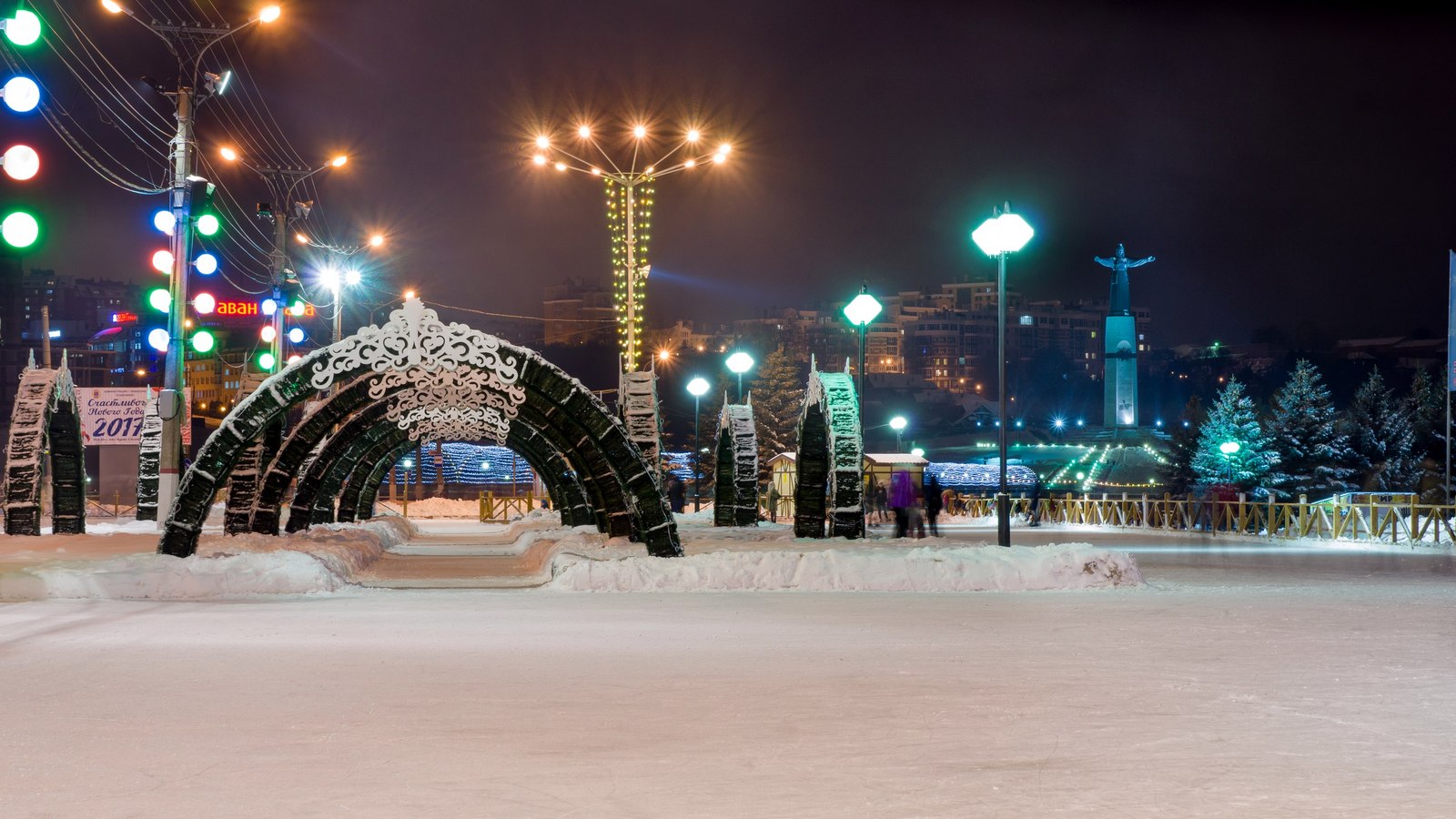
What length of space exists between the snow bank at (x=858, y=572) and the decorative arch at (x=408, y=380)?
1774 millimetres

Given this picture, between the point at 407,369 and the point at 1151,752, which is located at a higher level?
the point at 407,369

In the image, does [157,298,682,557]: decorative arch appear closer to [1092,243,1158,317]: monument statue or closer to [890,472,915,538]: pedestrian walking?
[890,472,915,538]: pedestrian walking

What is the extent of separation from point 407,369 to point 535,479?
45.4 metres

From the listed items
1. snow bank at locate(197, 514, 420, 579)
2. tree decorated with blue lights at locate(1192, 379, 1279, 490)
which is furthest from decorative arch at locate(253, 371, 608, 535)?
tree decorated with blue lights at locate(1192, 379, 1279, 490)

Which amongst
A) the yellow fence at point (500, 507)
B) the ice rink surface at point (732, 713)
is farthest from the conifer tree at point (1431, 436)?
the ice rink surface at point (732, 713)

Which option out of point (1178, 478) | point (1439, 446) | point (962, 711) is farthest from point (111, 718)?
point (1178, 478)

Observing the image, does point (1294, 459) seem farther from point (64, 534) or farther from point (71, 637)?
point (71, 637)

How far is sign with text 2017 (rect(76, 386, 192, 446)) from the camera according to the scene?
45.6 m

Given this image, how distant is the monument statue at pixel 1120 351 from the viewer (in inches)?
5167

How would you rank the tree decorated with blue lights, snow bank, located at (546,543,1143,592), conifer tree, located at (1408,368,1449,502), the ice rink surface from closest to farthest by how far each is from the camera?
1. the ice rink surface
2. snow bank, located at (546,543,1143,592)
3. conifer tree, located at (1408,368,1449,502)
4. the tree decorated with blue lights

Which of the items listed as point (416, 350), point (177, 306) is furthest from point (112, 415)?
point (416, 350)

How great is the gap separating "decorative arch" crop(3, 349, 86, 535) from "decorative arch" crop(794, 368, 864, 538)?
1393 centimetres

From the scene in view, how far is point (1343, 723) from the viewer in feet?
28.4

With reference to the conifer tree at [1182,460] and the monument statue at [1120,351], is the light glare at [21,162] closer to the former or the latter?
the conifer tree at [1182,460]
